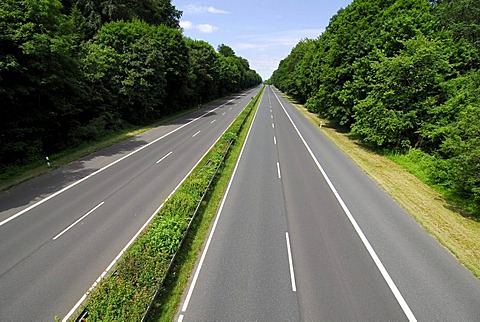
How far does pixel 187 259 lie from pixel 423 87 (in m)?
21.1

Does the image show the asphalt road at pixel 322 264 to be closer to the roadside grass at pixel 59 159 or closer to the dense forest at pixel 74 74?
the roadside grass at pixel 59 159

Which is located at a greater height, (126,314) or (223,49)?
(223,49)

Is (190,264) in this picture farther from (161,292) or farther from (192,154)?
(192,154)

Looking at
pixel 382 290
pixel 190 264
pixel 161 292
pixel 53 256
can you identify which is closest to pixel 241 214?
pixel 190 264

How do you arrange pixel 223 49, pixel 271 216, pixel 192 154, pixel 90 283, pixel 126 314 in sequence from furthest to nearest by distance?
pixel 223 49 → pixel 192 154 → pixel 271 216 → pixel 90 283 → pixel 126 314

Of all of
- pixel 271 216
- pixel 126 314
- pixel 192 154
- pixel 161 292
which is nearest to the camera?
pixel 126 314

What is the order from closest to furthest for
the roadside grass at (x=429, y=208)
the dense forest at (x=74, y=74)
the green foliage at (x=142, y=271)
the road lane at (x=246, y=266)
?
the green foliage at (x=142, y=271)
the road lane at (x=246, y=266)
the roadside grass at (x=429, y=208)
the dense forest at (x=74, y=74)

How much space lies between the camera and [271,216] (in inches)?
468

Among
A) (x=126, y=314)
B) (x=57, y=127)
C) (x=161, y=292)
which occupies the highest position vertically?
(x=57, y=127)

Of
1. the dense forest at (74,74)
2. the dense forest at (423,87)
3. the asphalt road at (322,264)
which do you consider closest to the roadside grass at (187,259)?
the asphalt road at (322,264)

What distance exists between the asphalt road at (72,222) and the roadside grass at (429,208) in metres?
12.9

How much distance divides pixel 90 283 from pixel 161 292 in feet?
8.39

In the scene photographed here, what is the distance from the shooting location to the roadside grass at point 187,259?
23.2 ft

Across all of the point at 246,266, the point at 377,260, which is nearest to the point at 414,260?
the point at 377,260
